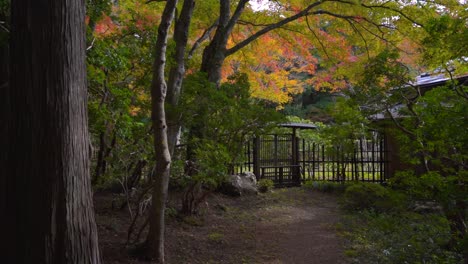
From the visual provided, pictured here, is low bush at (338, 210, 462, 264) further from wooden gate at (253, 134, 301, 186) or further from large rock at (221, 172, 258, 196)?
wooden gate at (253, 134, 301, 186)

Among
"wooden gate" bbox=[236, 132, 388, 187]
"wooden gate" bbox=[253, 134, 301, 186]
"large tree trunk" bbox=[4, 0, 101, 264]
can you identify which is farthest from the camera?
"wooden gate" bbox=[253, 134, 301, 186]

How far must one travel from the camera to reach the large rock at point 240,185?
11414 millimetres

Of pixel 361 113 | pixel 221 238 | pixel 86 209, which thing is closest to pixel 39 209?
pixel 86 209

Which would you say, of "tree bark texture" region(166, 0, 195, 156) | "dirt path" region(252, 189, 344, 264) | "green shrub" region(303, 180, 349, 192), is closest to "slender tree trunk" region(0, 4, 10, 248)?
"tree bark texture" region(166, 0, 195, 156)

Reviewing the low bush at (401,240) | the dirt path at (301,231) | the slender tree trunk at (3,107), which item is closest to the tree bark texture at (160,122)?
the slender tree trunk at (3,107)

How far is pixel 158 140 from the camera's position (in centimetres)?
523

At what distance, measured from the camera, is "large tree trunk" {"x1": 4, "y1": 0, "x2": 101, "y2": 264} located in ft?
10.5

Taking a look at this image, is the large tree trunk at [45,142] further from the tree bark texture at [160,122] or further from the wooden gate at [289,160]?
the wooden gate at [289,160]

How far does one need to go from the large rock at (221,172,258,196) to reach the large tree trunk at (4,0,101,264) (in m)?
8.16

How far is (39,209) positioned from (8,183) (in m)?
0.43

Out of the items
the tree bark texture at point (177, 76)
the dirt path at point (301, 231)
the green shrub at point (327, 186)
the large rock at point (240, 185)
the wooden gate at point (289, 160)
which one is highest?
the tree bark texture at point (177, 76)

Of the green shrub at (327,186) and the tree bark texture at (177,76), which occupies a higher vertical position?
the tree bark texture at (177,76)

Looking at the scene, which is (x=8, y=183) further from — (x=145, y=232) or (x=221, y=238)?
(x=221, y=238)

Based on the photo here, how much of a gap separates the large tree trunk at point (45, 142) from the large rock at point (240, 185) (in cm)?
816
